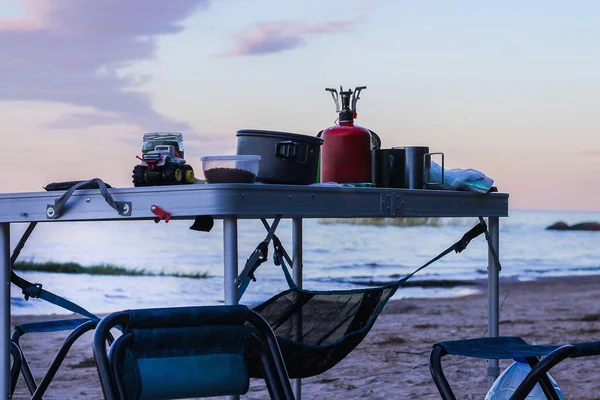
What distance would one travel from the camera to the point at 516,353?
2240mm

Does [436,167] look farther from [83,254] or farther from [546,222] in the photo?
[546,222]

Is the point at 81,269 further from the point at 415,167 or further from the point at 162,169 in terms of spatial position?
the point at 162,169

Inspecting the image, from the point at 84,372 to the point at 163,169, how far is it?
12.3ft

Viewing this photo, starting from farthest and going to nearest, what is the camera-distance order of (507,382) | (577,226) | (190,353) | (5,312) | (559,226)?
(577,226) → (559,226) → (507,382) → (5,312) → (190,353)

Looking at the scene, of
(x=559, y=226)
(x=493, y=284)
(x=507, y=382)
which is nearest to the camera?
(x=507, y=382)

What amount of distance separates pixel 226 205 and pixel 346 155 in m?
0.85

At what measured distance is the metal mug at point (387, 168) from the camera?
3.01 metres

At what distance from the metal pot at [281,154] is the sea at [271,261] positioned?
924cm

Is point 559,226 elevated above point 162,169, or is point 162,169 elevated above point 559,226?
point 162,169

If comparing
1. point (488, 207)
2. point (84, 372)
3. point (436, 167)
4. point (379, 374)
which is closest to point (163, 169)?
point (436, 167)

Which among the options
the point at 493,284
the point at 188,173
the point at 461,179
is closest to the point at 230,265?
the point at 188,173

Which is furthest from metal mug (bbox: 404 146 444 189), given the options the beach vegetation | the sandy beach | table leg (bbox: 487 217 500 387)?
the beach vegetation

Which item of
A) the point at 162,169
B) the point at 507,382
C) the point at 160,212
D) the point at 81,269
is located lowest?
the point at 81,269

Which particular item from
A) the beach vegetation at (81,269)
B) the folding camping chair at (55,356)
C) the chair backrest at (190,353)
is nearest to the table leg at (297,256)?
the folding camping chair at (55,356)
